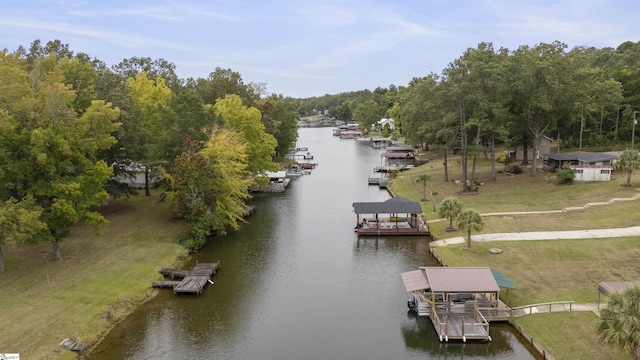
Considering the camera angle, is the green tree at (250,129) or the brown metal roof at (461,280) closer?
the brown metal roof at (461,280)

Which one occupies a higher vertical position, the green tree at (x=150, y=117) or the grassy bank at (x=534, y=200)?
the green tree at (x=150, y=117)

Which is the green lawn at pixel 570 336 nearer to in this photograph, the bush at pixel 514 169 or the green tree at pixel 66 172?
the green tree at pixel 66 172

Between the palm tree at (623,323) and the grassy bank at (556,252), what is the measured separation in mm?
3626

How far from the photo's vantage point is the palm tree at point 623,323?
1998cm

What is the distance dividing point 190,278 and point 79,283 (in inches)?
290

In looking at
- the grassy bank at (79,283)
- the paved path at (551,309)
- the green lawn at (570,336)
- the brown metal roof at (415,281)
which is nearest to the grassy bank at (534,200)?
the brown metal roof at (415,281)

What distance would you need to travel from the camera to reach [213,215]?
45281 millimetres

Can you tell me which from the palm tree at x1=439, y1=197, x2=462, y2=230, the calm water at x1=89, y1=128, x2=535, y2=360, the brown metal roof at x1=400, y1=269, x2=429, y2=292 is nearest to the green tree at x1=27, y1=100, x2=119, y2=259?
the calm water at x1=89, y1=128, x2=535, y2=360

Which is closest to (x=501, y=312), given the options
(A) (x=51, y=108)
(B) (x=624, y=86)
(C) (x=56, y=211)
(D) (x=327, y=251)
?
(D) (x=327, y=251)

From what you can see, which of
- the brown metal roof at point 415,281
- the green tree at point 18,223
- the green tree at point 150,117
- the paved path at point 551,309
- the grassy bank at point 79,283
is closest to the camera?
the grassy bank at point 79,283

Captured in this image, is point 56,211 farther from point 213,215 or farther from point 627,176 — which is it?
point 627,176

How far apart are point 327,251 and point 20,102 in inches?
1051

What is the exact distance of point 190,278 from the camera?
3534 centimetres

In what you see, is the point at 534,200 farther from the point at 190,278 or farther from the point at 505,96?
the point at 190,278
